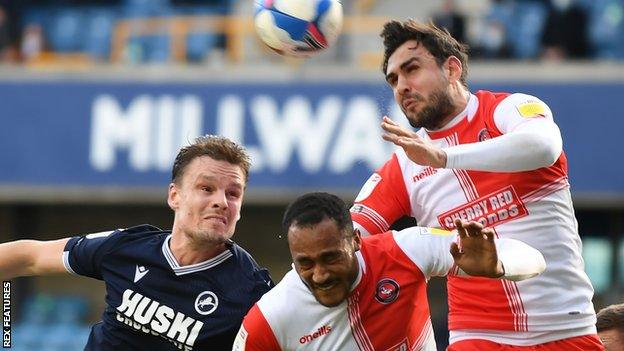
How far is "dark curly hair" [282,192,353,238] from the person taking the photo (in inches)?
186

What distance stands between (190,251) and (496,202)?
1323mm

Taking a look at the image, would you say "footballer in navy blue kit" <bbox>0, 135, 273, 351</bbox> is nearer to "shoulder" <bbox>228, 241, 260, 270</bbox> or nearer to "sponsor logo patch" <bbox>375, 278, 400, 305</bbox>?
"shoulder" <bbox>228, 241, 260, 270</bbox>

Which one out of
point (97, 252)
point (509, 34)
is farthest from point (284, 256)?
point (97, 252)

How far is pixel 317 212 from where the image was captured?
15.6 ft

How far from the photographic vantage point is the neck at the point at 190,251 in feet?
17.9

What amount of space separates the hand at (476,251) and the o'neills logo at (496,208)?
0.64 metres

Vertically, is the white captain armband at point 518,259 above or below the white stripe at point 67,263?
above

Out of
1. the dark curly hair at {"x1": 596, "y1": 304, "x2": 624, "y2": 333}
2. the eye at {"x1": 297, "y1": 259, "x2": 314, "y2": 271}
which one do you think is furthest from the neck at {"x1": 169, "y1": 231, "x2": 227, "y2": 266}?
the dark curly hair at {"x1": 596, "y1": 304, "x2": 624, "y2": 333}

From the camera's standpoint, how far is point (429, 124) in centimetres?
525

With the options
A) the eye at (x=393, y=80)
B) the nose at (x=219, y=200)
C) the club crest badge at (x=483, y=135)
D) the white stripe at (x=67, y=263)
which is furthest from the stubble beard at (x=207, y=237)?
the club crest badge at (x=483, y=135)

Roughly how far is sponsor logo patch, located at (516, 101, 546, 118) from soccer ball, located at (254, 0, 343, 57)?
1.54 metres

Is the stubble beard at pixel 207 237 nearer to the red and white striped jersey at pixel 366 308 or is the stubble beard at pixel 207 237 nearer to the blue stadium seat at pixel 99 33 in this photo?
the red and white striped jersey at pixel 366 308

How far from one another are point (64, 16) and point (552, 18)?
22.7ft

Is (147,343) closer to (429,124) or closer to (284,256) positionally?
(429,124)
